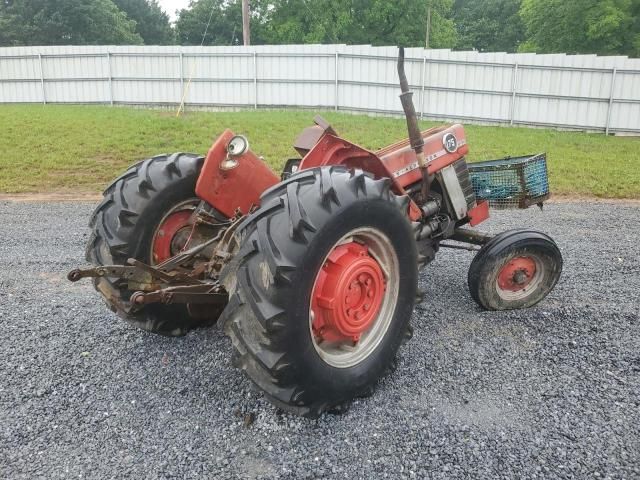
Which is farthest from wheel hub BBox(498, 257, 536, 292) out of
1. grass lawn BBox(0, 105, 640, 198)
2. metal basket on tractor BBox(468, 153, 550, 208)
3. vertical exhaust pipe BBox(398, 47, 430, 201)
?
grass lawn BBox(0, 105, 640, 198)

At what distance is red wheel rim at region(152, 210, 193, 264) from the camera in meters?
3.51

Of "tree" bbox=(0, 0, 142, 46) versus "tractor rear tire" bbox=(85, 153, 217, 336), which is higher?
"tree" bbox=(0, 0, 142, 46)

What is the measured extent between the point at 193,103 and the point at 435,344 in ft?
49.3

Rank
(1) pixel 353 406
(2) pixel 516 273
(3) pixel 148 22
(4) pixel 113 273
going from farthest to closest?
1. (3) pixel 148 22
2. (2) pixel 516 273
3. (1) pixel 353 406
4. (4) pixel 113 273

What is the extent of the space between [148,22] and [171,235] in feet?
212

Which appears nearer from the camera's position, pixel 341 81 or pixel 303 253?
pixel 303 253

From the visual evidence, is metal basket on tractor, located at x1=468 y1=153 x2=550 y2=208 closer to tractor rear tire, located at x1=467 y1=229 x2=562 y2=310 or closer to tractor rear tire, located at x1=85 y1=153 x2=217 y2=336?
tractor rear tire, located at x1=467 y1=229 x2=562 y2=310

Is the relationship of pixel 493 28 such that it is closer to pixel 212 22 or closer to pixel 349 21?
pixel 212 22

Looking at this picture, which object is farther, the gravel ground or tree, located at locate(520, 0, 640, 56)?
tree, located at locate(520, 0, 640, 56)

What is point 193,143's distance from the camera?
12.4m

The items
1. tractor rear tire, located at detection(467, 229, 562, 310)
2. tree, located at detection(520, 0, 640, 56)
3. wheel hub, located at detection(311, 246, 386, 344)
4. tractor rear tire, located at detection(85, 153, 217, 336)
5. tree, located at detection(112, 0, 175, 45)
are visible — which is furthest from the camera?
tree, located at detection(112, 0, 175, 45)

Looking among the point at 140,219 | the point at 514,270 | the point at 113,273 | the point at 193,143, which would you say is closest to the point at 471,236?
the point at 514,270

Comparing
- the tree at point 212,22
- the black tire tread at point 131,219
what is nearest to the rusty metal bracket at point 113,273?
the black tire tread at point 131,219

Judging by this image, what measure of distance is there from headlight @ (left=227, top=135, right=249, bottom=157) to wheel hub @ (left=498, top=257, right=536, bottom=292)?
2.15m
